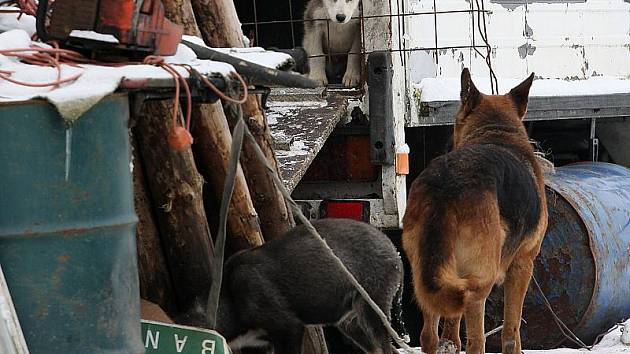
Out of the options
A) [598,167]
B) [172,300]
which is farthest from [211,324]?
[598,167]

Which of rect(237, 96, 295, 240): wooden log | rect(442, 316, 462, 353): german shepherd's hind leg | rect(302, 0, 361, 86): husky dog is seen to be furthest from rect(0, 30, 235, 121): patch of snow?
rect(302, 0, 361, 86): husky dog

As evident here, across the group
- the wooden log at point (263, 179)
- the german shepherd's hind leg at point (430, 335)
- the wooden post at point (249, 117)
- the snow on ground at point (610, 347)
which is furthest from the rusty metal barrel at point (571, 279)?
the wooden post at point (249, 117)

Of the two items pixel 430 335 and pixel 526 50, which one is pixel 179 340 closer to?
pixel 430 335

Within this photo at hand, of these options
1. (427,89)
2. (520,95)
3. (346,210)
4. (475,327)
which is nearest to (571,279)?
(427,89)

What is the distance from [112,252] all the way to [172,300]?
170 cm

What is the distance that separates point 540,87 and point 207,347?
5046mm

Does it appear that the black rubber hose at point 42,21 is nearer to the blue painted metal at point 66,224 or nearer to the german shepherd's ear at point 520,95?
the blue painted metal at point 66,224

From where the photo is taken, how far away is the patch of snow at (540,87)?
7.43 m

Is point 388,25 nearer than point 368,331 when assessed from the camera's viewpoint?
No

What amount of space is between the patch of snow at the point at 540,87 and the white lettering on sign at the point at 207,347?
4.04 meters

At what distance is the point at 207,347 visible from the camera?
365 centimetres

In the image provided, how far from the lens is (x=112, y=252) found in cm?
304

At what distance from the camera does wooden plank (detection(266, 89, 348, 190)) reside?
6000 millimetres

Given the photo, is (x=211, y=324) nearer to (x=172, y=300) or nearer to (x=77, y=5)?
(x=172, y=300)
